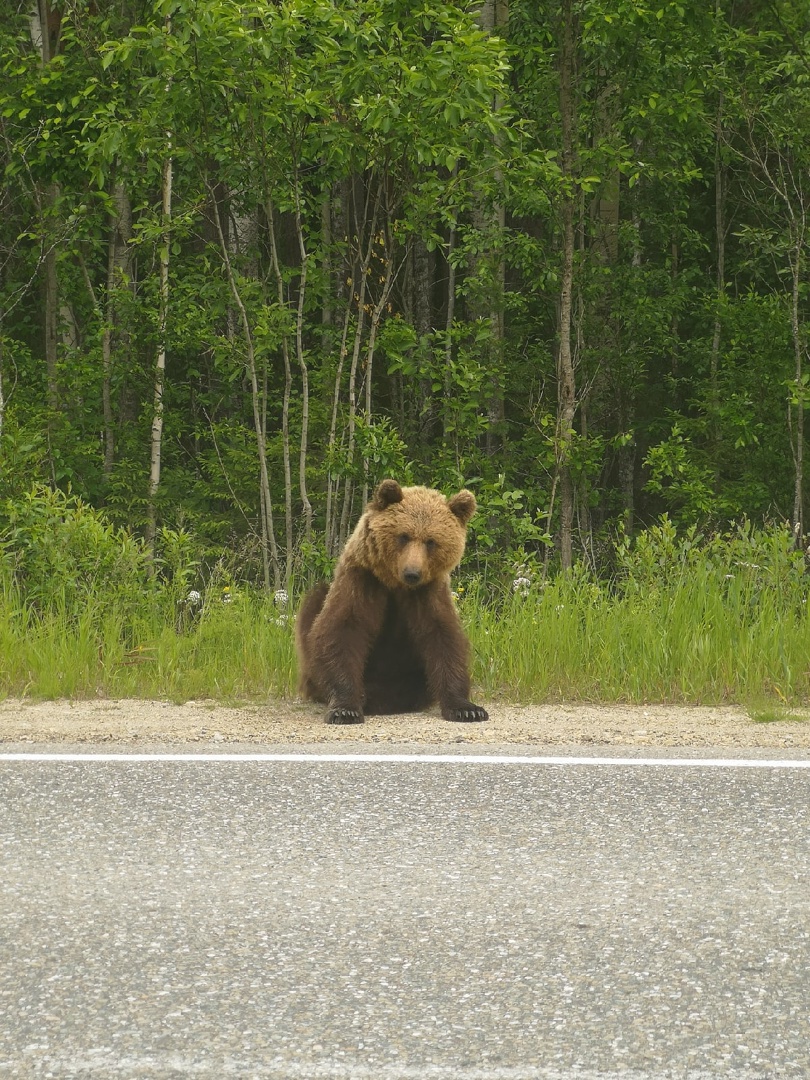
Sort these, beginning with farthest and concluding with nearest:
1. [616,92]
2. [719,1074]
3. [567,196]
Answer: [616,92] → [567,196] → [719,1074]

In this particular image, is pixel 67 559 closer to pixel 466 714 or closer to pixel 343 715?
pixel 343 715

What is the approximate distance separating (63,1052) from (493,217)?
1223 cm

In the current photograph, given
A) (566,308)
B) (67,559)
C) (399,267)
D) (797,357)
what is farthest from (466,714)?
(797,357)

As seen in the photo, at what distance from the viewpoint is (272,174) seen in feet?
32.9

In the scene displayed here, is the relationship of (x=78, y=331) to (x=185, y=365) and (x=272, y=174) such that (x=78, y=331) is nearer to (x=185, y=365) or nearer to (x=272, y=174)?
(x=185, y=365)

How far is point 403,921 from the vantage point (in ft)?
11.3

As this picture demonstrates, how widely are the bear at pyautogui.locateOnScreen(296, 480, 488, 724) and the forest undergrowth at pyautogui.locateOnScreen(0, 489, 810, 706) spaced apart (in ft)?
1.89

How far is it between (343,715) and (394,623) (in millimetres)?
627

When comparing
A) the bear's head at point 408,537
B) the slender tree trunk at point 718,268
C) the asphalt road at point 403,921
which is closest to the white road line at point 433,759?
the asphalt road at point 403,921

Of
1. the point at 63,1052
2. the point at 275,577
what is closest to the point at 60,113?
the point at 275,577

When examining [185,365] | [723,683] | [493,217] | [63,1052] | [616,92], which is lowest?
[63,1052]

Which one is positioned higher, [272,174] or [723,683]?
[272,174]

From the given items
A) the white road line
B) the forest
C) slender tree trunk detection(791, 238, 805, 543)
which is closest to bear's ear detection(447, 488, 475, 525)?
the white road line

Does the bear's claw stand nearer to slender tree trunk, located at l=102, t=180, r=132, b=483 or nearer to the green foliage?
the green foliage
